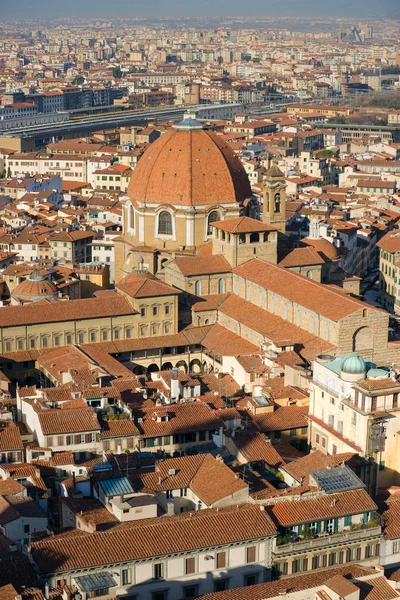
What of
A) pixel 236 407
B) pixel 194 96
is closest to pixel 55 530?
pixel 236 407

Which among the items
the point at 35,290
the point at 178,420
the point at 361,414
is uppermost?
the point at 361,414

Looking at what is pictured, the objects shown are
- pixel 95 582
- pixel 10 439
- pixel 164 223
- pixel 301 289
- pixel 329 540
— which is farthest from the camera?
pixel 164 223

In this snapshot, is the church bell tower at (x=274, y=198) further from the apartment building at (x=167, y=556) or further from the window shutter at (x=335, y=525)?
the apartment building at (x=167, y=556)

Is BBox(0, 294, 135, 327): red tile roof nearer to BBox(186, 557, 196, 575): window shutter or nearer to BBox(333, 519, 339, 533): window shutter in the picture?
BBox(333, 519, 339, 533): window shutter

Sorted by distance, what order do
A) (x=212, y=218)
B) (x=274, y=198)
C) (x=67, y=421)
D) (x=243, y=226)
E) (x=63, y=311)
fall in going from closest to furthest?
(x=67, y=421), (x=63, y=311), (x=243, y=226), (x=212, y=218), (x=274, y=198)

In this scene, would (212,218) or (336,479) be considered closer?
(336,479)

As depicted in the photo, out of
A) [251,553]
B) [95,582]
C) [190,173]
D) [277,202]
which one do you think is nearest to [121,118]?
[190,173]

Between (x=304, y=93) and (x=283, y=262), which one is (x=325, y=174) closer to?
(x=283, y=262)

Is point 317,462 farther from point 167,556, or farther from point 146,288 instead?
point 146,288
